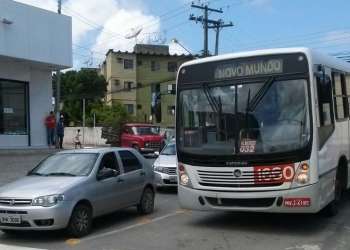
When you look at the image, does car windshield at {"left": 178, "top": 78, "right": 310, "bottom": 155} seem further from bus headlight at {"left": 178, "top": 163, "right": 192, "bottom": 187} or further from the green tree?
the green tree

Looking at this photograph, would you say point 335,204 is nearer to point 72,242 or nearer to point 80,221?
point 80,221

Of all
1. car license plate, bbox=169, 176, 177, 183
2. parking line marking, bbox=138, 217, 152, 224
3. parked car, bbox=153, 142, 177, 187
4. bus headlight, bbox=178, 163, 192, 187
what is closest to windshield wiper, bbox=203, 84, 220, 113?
bus headlight, bbox=178, 163, 192, 187

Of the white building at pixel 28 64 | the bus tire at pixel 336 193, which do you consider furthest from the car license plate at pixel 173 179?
the white building at pixel 28 64

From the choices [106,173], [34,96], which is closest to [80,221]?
[106,173]

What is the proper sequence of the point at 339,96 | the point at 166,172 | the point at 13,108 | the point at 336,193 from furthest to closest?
the point at 13,108 → the point at 166,172 → the point at 339,96 → the point at 336,193

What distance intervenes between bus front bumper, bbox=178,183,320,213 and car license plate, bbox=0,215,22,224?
2.91 meters

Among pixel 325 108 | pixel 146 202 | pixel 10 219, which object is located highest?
pixel 325 108

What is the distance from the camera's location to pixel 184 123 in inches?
431

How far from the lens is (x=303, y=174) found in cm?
973

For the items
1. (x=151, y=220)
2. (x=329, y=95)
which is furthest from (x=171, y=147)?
(x=329, y=95)

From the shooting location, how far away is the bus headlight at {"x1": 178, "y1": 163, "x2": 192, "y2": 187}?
34.9 ft

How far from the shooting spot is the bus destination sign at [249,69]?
1025 cm

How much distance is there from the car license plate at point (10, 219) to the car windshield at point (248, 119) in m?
3.10

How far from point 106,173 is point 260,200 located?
2974mm
